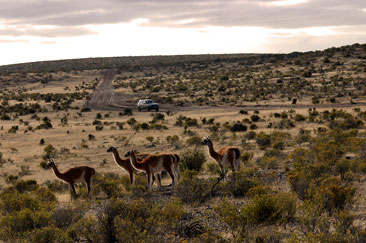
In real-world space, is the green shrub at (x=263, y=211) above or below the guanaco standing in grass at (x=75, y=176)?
above

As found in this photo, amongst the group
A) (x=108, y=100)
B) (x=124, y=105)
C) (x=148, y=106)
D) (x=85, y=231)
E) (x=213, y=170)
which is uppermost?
(x=85, y=231)

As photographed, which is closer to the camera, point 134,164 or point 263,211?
point 263,211

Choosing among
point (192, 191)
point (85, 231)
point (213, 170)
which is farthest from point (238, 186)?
point (85, 231)

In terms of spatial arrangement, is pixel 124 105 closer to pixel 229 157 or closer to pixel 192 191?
pixel 229 157

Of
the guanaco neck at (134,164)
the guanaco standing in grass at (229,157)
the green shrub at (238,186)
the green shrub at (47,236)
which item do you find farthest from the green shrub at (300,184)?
the green shrub at (47,236)

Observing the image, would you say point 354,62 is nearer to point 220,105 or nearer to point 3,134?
point 220,105

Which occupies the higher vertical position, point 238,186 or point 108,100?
point 238,186

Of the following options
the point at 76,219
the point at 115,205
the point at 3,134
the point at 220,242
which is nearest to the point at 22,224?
the point at 76,219

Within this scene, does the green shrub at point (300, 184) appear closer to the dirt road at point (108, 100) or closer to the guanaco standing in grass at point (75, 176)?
the guanaco standing in grass at point (75, 176)

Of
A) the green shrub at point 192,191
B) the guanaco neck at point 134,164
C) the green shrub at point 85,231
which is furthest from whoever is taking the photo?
the guanaco neck at point 134,164

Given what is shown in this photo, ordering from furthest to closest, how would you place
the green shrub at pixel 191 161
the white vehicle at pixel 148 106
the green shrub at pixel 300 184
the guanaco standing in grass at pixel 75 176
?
the white vehicle at pixel 148 106 < the green shrub at pixel 191 161 < the guanaco standing in grass at pixel 75 176 < the green shrub at pixel 300 184

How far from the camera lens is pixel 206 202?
1184 centimetres

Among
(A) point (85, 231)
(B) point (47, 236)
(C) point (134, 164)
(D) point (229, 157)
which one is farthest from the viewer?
(D) point (229, 157)

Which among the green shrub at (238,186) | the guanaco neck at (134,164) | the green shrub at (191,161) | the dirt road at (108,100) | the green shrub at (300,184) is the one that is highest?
the guanaco neck at (134,164)
